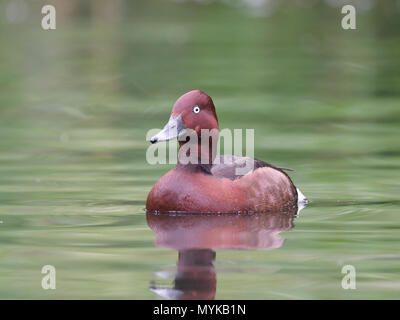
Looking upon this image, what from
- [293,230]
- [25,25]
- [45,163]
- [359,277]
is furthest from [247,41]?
[359,277]

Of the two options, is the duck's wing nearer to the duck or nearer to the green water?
the duck

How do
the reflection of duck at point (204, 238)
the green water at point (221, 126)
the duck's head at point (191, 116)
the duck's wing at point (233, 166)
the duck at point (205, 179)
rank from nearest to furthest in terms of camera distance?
the reflection of duck at point (204, 238) < the green water at point (221, 126) < the duck at point (205, 179) < the duck's head at point (191, 116) < the duck's wing at point (233, 166)

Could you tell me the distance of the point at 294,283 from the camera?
278 inches

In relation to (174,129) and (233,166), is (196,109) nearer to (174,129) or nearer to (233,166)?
(174,129)

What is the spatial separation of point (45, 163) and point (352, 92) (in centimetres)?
752

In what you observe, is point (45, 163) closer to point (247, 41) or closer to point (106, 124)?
point (106, 124)

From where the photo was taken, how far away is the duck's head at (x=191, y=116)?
30.7 feet

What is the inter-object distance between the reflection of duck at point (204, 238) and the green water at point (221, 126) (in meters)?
0.03

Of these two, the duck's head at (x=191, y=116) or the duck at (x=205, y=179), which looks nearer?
the duck at (x=205, y=179)

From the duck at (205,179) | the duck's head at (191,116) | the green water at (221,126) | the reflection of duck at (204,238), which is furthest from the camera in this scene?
the duck's head at (191,116)
